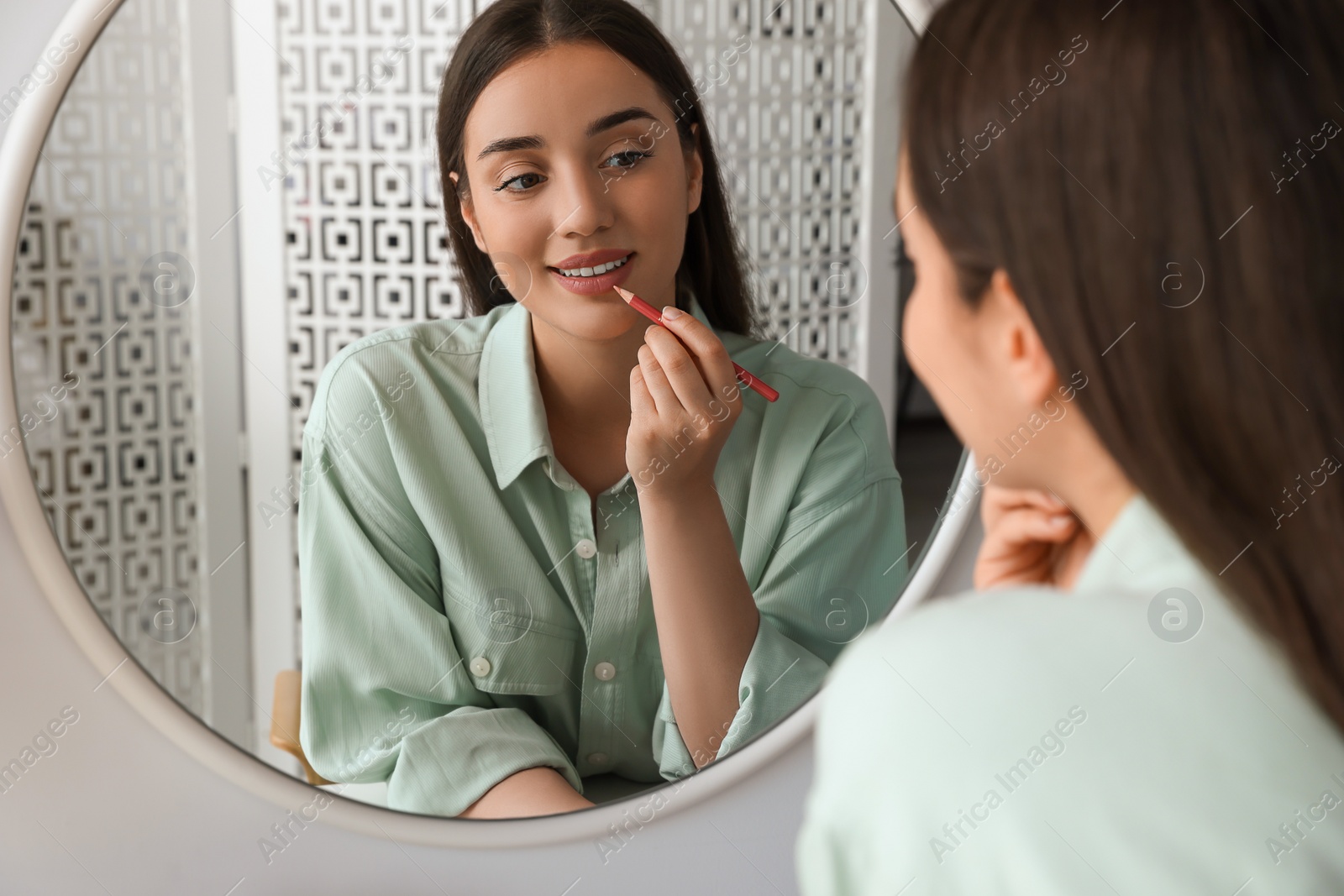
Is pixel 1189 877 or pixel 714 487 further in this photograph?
pixel 714 487

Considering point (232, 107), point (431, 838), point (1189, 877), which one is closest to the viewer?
point (1189, 877)

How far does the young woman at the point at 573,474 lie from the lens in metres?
0.57

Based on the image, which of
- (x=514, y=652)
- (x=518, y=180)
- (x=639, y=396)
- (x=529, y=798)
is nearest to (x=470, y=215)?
(x=518, y=180)

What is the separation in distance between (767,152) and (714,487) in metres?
0.19

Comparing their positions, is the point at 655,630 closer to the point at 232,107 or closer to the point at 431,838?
the point at 431,838

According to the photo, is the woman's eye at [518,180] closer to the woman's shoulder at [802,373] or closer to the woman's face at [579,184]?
the woman's face at [579,184]

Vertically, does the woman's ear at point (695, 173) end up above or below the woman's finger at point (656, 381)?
above

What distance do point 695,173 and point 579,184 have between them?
68mm

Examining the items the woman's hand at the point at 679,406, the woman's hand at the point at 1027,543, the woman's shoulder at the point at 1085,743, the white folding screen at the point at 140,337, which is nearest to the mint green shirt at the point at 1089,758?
the woman's shoulder at the point at 1085,743

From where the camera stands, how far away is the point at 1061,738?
0.29m

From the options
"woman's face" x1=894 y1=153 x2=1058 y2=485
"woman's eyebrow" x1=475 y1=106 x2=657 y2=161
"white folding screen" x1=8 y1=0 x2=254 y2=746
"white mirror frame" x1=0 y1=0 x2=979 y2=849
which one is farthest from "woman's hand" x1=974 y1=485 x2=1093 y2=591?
"white folding screen" x1=8 y1=0 x2=254 y2=746

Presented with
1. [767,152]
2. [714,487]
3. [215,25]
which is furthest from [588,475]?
[215,25]

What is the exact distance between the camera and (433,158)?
57 cm

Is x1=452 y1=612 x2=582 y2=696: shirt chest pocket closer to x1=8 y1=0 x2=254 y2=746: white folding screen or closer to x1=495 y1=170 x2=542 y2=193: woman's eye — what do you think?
x1=8 y1=0 x2=254 y2=746: white folding screen
